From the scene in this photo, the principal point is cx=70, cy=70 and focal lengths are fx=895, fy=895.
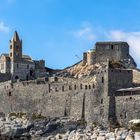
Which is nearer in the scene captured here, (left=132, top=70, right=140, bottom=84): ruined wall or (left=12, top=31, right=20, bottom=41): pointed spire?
(left=132, top=70, right=140, bottom=84): ruined wall

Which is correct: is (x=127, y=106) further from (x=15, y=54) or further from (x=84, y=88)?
(x=15, y=54)

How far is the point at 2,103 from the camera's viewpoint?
147375 mm

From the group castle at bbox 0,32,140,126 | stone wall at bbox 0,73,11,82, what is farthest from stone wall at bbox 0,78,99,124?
stone wall at bbox 0,73,11,82

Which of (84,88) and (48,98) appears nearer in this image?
(84,88)

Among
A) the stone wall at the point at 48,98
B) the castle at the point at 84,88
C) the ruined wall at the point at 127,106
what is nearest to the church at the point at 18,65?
the castle at the point at 84,88

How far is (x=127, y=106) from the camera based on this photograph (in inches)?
4897

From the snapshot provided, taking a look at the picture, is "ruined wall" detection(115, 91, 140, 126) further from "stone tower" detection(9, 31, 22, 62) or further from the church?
"stone tower" detection(9, 31, 22, 62)

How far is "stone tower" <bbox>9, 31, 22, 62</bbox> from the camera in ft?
518

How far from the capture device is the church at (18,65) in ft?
515

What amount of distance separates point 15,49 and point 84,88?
3139cm

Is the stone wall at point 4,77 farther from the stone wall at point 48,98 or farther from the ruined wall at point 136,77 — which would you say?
the ruined wall at point 136,77

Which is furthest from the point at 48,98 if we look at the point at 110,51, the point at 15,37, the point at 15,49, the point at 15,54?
the point at 15,37

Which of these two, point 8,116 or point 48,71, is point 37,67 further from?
point 8,116

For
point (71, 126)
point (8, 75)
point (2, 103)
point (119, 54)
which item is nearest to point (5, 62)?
point (8, 75)
